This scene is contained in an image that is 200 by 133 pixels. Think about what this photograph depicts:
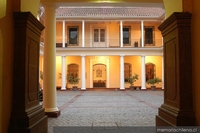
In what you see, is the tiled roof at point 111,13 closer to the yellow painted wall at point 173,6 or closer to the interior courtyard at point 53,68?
the interior courtyard at point 53,68

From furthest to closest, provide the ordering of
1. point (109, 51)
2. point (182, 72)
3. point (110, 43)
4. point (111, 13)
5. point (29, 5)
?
point (110, 43)
point (111, 13)
point (109, 51)
point (29, 5)
point (182, 72)

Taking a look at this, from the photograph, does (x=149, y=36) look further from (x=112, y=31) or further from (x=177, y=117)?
(x=177, y=117)

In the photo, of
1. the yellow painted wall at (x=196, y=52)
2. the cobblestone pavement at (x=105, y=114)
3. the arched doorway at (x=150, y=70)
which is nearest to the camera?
the yellow painted wall at (x=196, y=52)

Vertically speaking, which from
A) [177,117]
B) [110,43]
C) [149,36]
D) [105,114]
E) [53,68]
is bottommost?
[105,114]

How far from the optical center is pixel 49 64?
23.3ft

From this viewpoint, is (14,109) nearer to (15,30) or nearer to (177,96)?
(15,30)

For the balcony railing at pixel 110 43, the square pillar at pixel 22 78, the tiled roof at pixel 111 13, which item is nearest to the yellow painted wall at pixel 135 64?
the balcony railing at pixel 110 43

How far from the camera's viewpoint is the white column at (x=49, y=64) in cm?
704

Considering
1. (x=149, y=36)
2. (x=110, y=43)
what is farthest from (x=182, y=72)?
(x=149, y=36)

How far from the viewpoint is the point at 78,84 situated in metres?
24.9

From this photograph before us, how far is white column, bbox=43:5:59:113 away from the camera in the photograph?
23.1 feet

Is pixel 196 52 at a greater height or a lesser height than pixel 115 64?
lesser

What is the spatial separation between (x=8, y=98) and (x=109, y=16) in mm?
20387

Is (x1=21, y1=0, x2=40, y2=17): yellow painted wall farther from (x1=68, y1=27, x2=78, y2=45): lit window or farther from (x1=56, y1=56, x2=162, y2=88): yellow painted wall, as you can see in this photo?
(x1=68, y1=27, x2=78, y2=45): lit window
